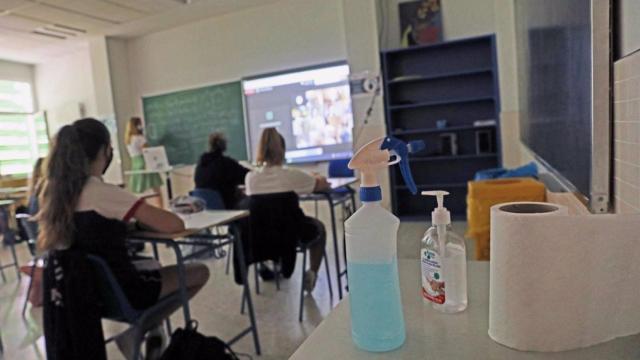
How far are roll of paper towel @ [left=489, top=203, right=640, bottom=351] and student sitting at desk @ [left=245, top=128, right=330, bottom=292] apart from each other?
7.07 ft

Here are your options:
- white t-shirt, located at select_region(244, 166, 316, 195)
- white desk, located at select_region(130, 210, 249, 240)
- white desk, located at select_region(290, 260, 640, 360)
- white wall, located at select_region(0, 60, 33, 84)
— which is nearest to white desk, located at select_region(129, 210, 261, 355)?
white desk, located at select_region(130, 210, 249, 240)

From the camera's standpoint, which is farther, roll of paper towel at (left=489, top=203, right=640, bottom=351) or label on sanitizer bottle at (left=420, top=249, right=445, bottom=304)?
label on sanitizer bottle at (left=420, top=249, right=445, bottom=304)

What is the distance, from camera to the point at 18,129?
727cm

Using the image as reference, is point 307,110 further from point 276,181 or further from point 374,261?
point 374,261

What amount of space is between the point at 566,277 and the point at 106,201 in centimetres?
161

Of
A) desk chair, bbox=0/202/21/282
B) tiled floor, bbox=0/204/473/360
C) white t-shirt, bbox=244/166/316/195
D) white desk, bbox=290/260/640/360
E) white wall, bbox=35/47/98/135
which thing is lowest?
tiled floor, bbox=0/204/473/360

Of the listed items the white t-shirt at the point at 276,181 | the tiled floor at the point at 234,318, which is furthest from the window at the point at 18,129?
the white t-shirt at the point at 276,181

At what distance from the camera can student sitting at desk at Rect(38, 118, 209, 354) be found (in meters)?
1.69

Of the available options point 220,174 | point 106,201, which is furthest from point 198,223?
point 220,174

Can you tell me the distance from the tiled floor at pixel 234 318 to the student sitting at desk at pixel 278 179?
0.73 feet

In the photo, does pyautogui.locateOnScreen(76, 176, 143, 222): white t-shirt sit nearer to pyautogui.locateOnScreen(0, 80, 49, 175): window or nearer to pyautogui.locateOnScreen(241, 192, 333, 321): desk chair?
pyautogui.locateOnScreen(241, 192, 333, 321): desk chair

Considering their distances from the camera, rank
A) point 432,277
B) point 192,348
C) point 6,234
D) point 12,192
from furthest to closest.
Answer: point 12,192, point 6,234, point 192,348, point 432,277

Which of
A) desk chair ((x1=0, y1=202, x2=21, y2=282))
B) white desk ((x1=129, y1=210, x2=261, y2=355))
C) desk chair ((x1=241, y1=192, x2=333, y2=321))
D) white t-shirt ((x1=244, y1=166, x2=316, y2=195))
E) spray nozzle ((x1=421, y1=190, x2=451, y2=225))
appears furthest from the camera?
desk chair ((x1=0, y1=202, x2=21, y2=282))

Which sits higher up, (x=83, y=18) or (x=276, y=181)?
(x=83, y=18)
